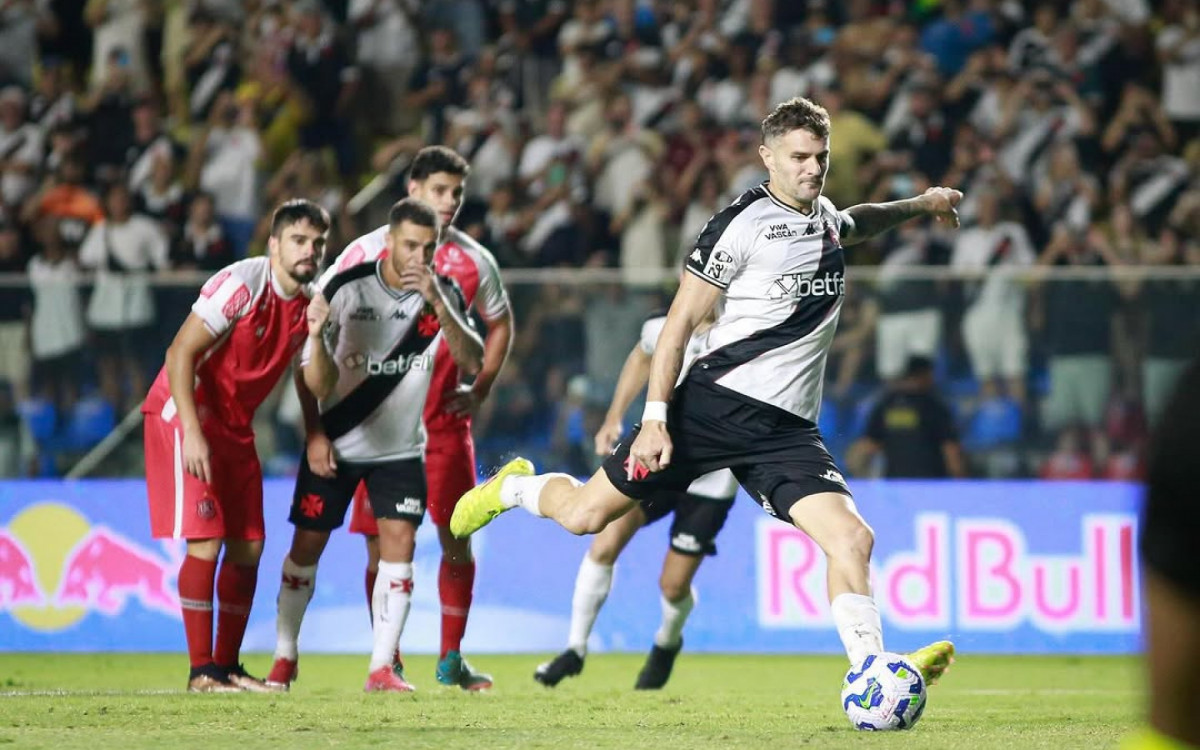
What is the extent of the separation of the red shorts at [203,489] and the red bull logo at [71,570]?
335 cm

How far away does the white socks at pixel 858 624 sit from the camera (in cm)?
568

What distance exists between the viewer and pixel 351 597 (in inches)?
435

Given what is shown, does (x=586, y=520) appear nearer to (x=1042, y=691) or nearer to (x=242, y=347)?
(x=242, y=347)

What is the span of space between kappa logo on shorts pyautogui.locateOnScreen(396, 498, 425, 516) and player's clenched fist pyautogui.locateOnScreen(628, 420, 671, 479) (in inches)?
79.1

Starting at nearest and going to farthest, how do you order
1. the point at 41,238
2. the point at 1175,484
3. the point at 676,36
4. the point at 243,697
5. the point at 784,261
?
the point at 1175,484
the point at 784,261
the point at 243,697
the point at 41,238
the point at 676,36

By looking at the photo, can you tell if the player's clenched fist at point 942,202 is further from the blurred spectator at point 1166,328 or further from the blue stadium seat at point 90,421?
the blue stadium seat at point 90,421

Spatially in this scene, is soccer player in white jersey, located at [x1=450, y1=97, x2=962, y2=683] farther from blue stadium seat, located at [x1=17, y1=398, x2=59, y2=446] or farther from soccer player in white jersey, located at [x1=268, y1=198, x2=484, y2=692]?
blue stadium seat, located at [x1=17, y1=398, x2=59, y2=446]

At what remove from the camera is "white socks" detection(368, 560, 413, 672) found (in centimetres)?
778

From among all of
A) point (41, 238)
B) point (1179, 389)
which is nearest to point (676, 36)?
point (41, 238)

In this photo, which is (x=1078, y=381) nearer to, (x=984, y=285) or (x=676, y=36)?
(x=984, y=285)

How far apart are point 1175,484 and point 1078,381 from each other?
30.0 ft

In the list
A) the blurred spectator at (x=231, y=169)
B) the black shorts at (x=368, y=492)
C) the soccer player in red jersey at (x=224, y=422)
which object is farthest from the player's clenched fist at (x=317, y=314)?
the blurred spectator at (x=231, y=169)

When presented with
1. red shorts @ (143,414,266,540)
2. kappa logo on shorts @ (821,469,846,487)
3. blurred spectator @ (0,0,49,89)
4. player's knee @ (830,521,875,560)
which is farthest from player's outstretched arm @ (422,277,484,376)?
blurred spectator @ (0,0,49,89)

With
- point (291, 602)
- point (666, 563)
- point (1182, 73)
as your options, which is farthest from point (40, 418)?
point (1182, 73)
